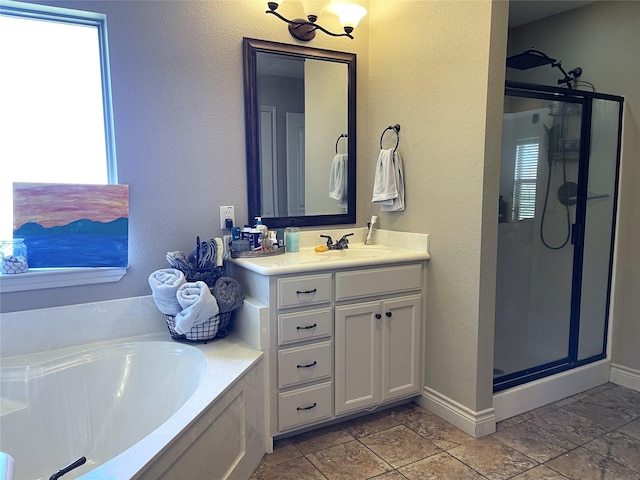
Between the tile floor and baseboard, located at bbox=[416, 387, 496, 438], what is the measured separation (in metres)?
0.03

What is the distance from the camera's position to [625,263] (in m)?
2.71

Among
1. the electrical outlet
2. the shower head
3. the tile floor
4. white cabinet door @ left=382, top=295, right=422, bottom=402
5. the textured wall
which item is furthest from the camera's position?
the shower head

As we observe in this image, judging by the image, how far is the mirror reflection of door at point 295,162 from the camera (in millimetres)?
2535

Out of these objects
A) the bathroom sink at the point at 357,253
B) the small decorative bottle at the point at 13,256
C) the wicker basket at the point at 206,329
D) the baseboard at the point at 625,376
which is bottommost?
the baseboard at the point at 625,376

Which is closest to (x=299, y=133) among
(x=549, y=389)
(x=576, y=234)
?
(x=576, y=234)

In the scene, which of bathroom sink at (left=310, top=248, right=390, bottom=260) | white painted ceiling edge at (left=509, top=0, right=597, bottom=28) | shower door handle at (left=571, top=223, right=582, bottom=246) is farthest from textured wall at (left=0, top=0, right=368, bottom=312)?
shower door handle at (left=571, top=223, right=582, bottom=246)

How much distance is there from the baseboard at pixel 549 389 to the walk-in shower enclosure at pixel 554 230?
44mm

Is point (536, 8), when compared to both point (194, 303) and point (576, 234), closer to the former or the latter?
point (576, 234)

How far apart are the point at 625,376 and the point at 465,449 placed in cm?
139

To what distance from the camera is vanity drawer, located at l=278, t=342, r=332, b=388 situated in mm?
2035

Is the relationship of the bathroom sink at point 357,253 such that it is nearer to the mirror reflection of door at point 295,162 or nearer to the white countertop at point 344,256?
the white countertop at point 344,256

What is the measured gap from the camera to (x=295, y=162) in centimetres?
256

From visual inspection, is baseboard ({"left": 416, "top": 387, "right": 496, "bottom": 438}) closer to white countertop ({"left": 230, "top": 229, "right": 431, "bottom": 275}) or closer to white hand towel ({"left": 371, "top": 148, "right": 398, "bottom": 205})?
white countertop ({"left": 230, "top": 229, "right": 431, "bottom": 275})

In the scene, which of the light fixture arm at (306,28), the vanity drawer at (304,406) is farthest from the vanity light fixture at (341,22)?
the vanity drawer at (304,406)
